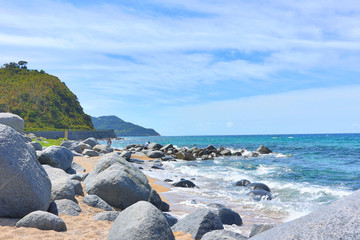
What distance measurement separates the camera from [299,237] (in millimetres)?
2715

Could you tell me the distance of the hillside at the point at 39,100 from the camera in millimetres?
72875

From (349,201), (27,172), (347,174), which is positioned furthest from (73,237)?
(347,174)

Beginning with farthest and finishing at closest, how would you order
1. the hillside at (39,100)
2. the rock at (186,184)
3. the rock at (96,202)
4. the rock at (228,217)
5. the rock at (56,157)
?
the hillside at (39,100)
the rock at (186,184)
the rock at (56,157)
the rock at (228,217)
the rock at (96,202)

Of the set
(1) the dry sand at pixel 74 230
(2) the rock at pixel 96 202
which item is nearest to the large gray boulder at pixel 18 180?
(1) the dry sand at pixel 74 230

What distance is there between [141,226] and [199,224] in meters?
1.89

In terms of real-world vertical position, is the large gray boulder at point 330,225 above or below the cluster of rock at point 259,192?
above

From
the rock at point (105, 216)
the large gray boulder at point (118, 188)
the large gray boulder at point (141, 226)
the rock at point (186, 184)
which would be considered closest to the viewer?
the large gray boulder at point (141, 226)

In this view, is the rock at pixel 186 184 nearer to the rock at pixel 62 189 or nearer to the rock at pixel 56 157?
the rock at pixel 56 157

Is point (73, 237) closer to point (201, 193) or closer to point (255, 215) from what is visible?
point (255, 215)

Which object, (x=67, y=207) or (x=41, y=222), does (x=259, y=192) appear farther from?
(x=41, y=222)

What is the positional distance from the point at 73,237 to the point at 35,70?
11504 centimetres

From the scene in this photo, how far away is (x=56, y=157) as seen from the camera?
10180mm

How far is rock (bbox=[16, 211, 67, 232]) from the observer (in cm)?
511

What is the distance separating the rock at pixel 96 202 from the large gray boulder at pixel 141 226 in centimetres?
258
